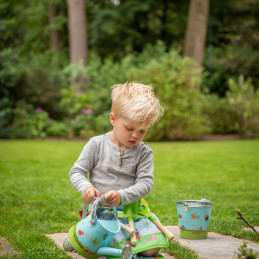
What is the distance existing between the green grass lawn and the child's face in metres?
0.79

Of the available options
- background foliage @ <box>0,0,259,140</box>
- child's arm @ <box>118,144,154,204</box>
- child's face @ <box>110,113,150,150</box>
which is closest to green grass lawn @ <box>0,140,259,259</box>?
child's arm @ <box>118,144,154,204</box>

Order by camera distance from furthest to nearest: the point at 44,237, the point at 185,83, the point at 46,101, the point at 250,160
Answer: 1. the point at 46,101
2. the point at 185,83
3. the point at 250,160
4. the point at 44,237

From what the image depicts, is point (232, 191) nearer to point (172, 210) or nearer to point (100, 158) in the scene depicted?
point (172, 210)

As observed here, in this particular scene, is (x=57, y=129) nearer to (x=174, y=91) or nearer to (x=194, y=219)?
(x=174, y=91)

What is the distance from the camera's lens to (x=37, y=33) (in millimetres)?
21156

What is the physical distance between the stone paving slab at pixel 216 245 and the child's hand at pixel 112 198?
2.34 feet

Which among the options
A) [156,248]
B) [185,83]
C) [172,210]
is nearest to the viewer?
[156,248]

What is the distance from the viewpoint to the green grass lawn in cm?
324

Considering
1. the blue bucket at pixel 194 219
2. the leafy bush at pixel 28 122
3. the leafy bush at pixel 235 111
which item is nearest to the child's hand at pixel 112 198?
the blue bucket at pixel 194 219

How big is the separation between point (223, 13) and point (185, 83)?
9881mm

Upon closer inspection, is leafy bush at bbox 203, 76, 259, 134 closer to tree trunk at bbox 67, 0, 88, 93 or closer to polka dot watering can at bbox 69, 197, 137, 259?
tree trunk at bbox 67, 0, 88, 93

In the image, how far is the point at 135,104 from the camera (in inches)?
95.3

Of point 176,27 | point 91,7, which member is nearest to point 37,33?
point 91,7

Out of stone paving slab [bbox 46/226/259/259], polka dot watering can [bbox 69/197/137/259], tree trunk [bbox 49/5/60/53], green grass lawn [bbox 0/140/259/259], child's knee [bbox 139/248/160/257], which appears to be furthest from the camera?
tree trunk [bbox 49/5/60/53]
